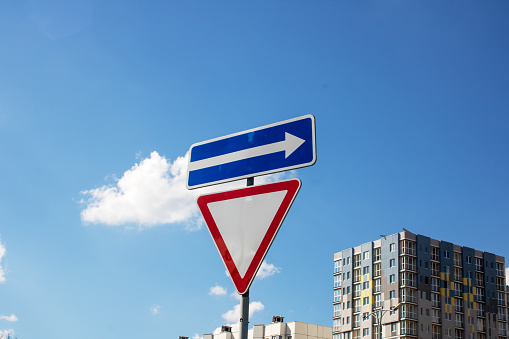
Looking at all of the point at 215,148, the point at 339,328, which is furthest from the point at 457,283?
the point at 215,148

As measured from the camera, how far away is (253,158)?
3.95 metres

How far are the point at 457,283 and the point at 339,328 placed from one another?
17557mm

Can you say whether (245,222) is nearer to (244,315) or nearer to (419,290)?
(244,315)

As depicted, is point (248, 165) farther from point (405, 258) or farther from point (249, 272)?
point (405, 258)

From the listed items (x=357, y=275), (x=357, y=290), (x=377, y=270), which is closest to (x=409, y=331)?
(x=377, y=270)

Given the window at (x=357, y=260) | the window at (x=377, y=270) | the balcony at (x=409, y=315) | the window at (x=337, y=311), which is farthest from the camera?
the window at (x=337, y=311)

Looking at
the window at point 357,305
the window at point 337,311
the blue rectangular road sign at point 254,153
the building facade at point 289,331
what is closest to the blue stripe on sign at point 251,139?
the blue rectangular road sign at point 254,153

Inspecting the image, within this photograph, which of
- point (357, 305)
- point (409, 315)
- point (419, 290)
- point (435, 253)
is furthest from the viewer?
point (357, 305)

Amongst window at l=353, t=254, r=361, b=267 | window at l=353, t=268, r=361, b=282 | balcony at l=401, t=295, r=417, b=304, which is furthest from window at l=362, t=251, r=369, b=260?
balcony at l=401, t=295, r=417, b=304

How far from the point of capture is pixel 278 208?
11.9ft

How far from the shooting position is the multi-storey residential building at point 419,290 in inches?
2985

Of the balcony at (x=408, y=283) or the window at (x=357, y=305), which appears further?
the window at (x=357, y=305)

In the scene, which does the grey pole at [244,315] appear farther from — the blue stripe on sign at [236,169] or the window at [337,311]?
the window at [337,311]

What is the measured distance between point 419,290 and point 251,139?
254 ft
